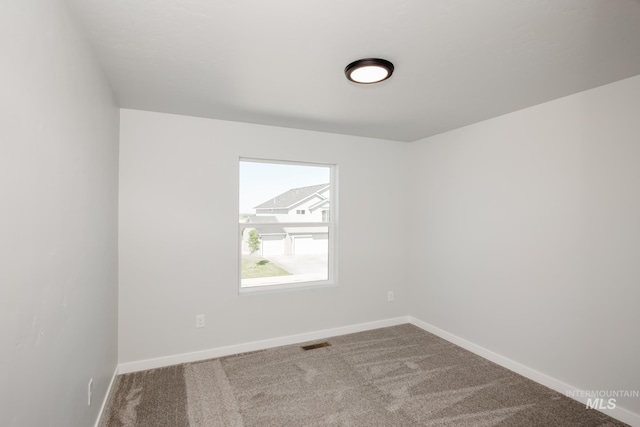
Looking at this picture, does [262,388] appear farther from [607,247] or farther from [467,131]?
[467,131]

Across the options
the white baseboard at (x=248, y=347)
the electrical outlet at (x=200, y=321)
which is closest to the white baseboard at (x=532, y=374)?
the white baseboard at (x=248, y=347)

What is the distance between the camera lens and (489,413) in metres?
2.30

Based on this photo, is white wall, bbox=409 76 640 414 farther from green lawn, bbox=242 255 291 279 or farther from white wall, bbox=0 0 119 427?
white wall, bbox=0 0 119 427

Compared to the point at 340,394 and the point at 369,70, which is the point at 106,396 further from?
the point at 369,70

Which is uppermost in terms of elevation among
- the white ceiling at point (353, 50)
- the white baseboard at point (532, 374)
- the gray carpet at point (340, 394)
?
the white ceiling at point (353, 50)

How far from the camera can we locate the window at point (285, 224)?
3.46 m

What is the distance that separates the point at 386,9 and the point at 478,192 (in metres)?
2.36

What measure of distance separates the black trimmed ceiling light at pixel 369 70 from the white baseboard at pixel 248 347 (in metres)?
2.73

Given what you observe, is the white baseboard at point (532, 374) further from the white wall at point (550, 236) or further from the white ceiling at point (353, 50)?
the white ceiling at point (353, 50)

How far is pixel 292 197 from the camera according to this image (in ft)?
12.2

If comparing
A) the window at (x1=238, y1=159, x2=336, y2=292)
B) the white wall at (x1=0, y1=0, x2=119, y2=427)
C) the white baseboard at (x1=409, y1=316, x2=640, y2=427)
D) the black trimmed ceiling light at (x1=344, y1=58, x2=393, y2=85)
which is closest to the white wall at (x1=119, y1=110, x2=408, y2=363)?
the window at (x1=238, y1=159, x2=336, y2=292)

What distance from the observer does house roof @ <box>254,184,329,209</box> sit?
11.7ft

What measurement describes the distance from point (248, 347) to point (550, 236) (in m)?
3.02

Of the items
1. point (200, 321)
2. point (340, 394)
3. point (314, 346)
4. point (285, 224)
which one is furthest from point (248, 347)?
point (285, 224)
